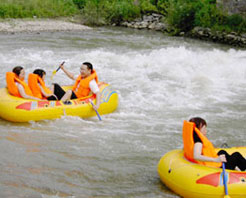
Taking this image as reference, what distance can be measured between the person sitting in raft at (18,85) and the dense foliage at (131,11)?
520 inches

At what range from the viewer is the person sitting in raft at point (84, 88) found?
21.7 feet

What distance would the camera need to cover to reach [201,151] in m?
4.14

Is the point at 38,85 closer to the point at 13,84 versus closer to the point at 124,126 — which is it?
the point at 13,84

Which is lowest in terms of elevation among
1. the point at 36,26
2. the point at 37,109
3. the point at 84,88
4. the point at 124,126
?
the point at 124,126

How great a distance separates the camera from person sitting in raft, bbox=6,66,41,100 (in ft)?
20.7

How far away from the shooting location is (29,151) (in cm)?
515

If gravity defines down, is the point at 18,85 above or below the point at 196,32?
below

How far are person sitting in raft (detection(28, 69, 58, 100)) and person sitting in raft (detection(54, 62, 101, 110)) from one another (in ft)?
0.66

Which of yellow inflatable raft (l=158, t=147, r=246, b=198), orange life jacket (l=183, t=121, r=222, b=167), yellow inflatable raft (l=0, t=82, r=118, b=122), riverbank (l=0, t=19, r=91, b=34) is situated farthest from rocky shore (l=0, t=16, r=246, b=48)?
yellow inflatable raft (l=158, t=147, r=246, b=198)

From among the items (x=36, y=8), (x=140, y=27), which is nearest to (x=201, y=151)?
(x=140, y=27)

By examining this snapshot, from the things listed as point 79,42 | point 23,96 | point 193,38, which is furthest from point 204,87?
point 193,38

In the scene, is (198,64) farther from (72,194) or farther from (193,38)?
(72,194)

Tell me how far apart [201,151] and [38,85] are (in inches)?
133

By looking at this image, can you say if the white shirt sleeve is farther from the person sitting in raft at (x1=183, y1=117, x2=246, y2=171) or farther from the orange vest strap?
the person sitting in raft at (x1=183, y1=117, x2=246, y2=171)
